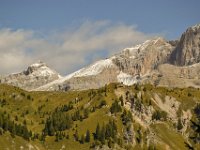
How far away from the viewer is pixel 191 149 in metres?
27.5

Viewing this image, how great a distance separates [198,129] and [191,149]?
5.15ft

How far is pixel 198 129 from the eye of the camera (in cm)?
2852
